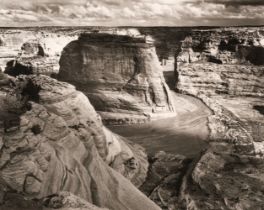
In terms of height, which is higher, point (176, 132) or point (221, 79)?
point (221, 79)

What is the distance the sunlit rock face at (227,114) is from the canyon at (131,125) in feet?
0.19

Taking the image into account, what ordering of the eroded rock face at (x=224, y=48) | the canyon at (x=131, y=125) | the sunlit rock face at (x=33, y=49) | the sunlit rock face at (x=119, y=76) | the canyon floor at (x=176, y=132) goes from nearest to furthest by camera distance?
the canyon at (x=131, y=125), the canyon floor at (x=176, y=132), the sunlit rock face at (x=119, y=76), the eroded rock face at (x=224, y=48), the sunlit rock face at (x=33, y=49)

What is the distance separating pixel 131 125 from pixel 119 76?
2.80 m

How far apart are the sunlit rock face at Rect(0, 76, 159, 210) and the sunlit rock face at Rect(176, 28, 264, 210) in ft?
7.22

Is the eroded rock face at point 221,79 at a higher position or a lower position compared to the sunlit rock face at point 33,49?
lower

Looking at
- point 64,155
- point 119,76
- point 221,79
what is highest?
point 119,76

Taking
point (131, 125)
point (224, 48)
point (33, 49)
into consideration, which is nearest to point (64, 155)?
point (131, 125)

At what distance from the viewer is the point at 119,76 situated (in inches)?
815

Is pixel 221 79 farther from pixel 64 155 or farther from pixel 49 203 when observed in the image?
pixel 49 203

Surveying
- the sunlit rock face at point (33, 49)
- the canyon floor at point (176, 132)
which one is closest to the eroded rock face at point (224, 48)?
the canyon floor at point (176, 132)

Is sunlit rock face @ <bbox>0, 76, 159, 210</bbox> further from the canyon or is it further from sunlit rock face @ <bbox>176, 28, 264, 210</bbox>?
sunlit rock face @ <bbox>176, 28, 264, 210</bbox>

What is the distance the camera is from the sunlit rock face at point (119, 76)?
20.5 m

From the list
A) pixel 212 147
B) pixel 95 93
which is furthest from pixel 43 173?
pixel 95 93

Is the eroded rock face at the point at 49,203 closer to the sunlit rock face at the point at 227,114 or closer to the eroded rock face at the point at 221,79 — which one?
the sunlit rock face at the point at 227,114
